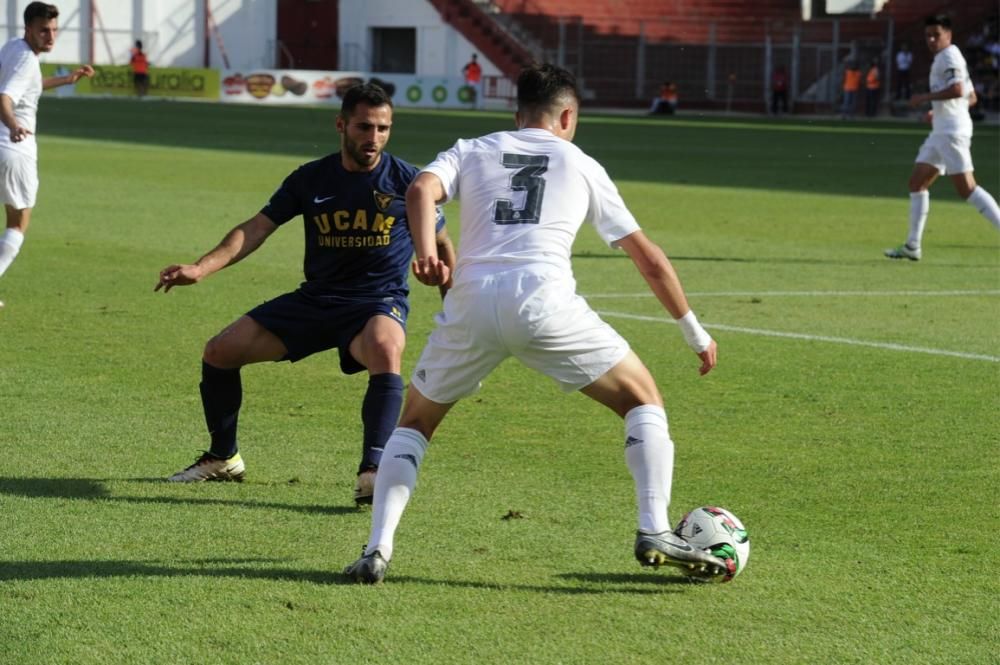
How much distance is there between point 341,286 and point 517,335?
1.84 meters

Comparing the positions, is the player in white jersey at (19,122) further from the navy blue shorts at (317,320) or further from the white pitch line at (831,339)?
the navy blue shorts at (317,320)

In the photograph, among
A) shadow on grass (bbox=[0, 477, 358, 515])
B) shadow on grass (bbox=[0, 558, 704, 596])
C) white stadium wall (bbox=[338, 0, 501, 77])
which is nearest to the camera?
shadow on grass (bbox=[0, 558, 704, 596])

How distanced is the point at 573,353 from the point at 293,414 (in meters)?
3.15

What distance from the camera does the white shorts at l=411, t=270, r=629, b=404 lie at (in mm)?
5137

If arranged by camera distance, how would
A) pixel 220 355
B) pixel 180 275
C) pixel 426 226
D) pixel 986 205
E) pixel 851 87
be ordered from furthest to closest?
pixel 851 87 < pixel 986 205 < pixel 220 355 < pixel 180 275 < pixel 426 226

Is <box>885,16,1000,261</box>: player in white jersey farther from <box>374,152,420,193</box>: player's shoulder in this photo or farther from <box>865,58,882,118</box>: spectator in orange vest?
<box>865,58,882,118</box>: spectator in orange vest

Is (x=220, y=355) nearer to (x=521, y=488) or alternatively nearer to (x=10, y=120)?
(x=521, y=488)

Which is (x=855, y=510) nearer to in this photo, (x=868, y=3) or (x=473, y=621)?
(x=473, y=621)

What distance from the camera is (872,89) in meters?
52.9

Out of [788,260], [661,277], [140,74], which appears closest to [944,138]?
[788,260]

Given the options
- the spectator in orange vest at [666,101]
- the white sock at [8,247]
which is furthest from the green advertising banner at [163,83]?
the white sock at [8,247]

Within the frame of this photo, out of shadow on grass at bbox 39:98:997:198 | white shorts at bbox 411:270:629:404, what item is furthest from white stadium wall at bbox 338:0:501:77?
white shorts at bbox 411:270:629:404

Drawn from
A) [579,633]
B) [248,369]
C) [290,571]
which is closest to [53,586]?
[290,571]

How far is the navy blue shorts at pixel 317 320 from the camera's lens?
21.9 feet
